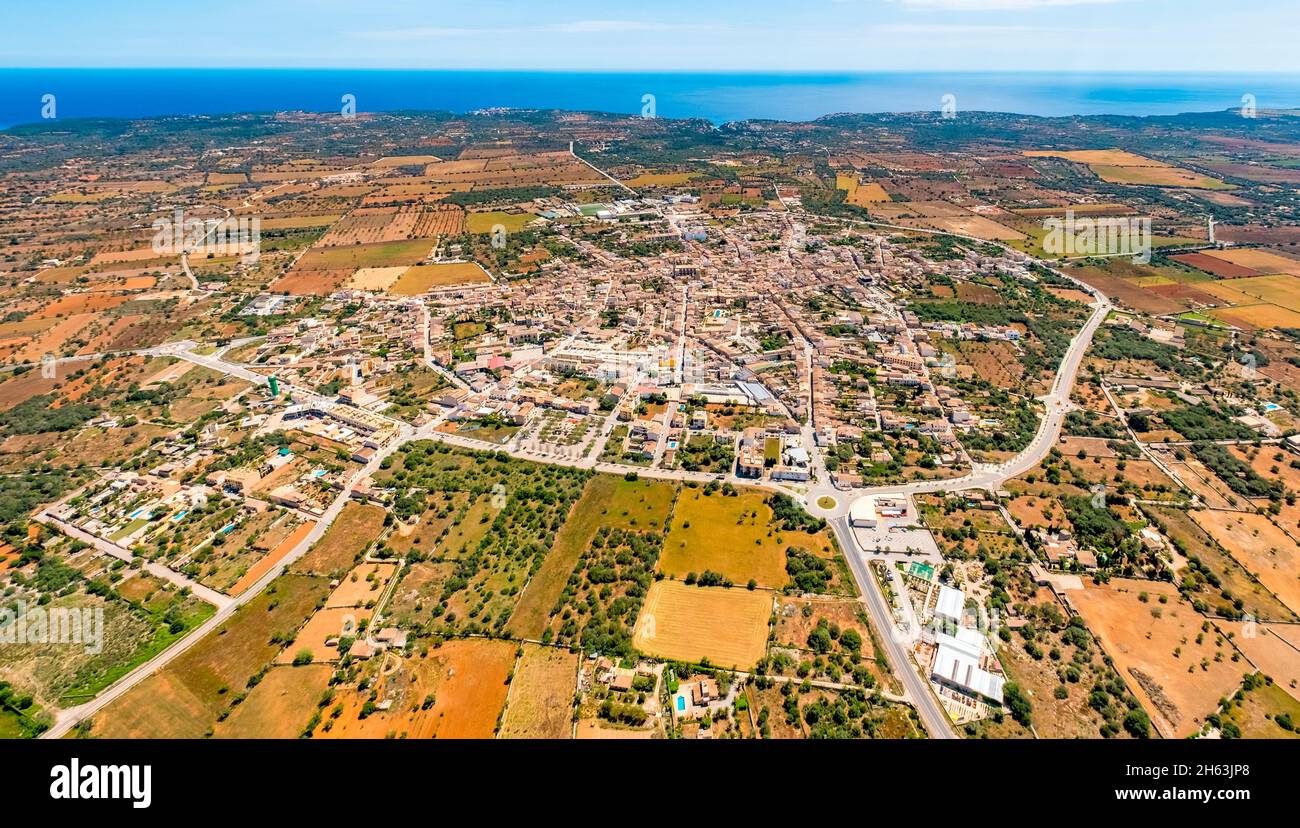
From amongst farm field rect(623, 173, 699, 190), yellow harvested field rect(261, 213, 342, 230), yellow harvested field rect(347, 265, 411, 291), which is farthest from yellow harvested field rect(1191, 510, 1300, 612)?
yellow harvested field rect(261, 213, 342, 230)

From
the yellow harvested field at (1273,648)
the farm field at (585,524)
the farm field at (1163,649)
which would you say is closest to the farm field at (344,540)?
the farm field at (585,524)

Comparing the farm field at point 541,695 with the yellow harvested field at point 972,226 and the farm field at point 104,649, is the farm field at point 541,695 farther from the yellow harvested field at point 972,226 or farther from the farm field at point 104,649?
the yellow harvested field at point 972,226

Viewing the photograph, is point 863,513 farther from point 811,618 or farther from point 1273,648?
point 1273,648

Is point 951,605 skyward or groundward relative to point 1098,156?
groundward

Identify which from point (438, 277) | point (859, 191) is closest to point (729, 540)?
point (438, 277)
